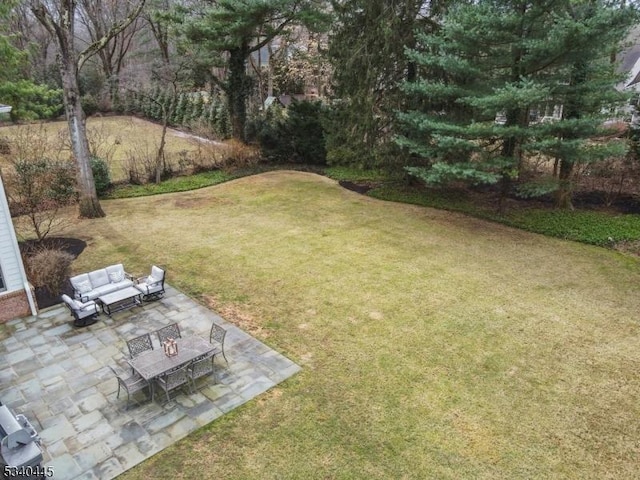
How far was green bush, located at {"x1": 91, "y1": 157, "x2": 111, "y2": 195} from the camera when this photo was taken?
54.1 ft

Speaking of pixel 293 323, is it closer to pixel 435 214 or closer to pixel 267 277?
pixel 267 277

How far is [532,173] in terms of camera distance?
50.3ft

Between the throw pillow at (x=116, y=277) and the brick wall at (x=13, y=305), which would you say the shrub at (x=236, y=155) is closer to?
the throw pillow at (x=116, y=277)

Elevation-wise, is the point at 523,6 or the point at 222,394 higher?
the point at 523,6

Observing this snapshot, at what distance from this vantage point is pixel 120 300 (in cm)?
895

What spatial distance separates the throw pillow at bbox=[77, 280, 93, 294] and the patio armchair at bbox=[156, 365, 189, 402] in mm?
3746

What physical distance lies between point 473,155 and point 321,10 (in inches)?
411

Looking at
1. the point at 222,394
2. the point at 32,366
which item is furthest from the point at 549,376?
the point at 32,366

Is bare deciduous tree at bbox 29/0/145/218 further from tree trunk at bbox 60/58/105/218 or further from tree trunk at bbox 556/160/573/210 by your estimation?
tree trunk at bbox 556/160/573/210

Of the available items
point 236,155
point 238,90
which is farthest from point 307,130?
point 238,90

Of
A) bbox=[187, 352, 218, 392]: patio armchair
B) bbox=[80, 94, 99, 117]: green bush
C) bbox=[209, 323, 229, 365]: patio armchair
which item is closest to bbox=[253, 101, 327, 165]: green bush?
bbox=[209, 323, 229, 365]: patio armchair

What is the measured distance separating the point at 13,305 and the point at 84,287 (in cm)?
135

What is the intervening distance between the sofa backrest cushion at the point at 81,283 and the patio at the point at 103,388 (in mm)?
591

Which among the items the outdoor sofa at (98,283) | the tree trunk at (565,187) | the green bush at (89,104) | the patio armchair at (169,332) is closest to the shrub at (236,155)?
the outdoor sofa at (98,283)
